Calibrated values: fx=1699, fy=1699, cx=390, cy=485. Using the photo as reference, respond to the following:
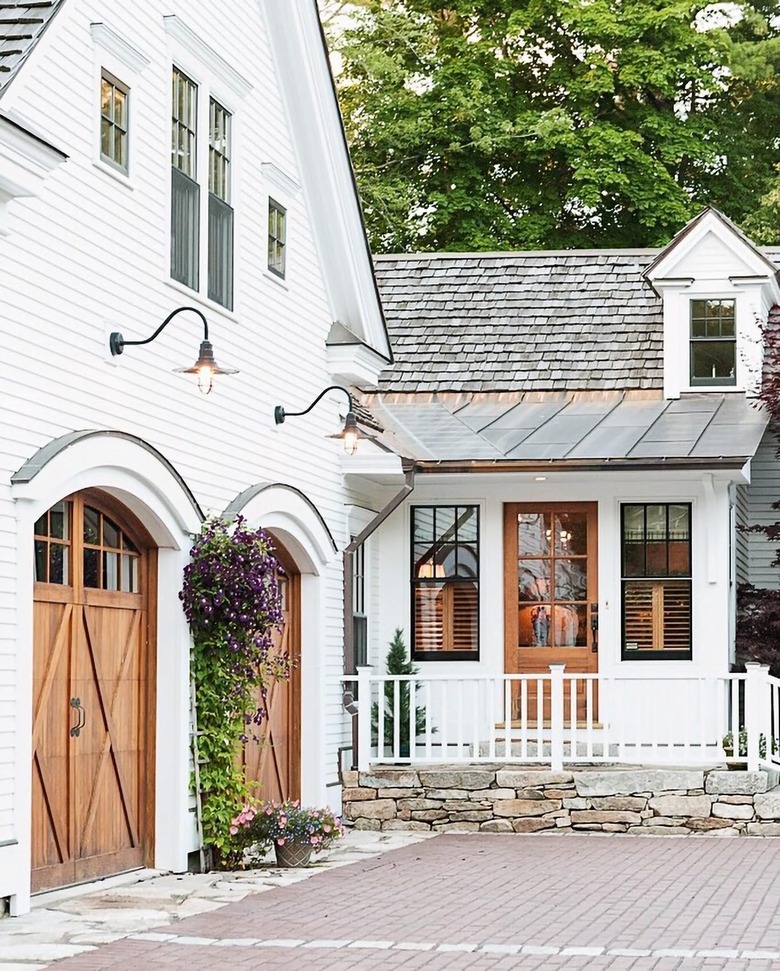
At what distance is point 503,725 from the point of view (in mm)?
17391

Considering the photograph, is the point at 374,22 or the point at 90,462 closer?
the point at 90,462

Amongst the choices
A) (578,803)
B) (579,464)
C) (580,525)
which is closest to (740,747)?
(578,803)

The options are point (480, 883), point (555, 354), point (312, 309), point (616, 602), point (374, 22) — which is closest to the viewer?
point (480, 883)

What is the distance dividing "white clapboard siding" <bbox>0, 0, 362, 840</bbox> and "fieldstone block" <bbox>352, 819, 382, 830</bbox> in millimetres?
508

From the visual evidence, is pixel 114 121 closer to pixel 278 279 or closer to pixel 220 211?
pixel 220 211

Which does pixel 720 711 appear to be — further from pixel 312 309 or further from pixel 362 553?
pixel 312 309

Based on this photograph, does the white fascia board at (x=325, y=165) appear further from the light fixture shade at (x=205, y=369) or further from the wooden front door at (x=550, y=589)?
the light fixture shade at (x=205, y=369)

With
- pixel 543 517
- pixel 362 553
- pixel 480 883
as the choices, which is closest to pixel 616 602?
pixel 543 517

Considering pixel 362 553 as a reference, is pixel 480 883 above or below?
below

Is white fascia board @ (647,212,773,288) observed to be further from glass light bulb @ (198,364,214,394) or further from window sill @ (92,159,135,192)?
glass light bulb @ (198,364,214,394)

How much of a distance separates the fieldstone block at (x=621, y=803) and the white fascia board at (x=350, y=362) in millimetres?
4660

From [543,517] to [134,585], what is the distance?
6.59 metres

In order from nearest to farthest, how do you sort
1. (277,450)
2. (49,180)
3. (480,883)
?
(49,180), (480,883), (277,450)

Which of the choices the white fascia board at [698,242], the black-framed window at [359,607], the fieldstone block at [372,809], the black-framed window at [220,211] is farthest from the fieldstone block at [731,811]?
the white fascia board at [698,242]
